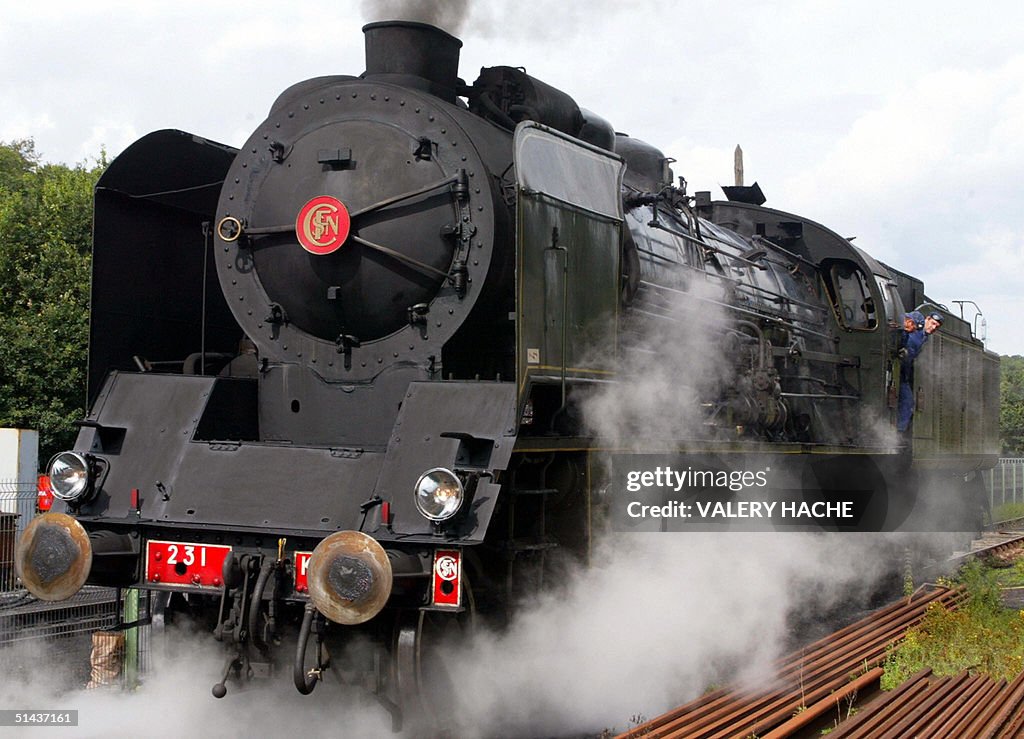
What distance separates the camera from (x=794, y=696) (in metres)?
6.00

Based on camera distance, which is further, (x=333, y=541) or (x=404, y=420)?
(x=404, y=420)

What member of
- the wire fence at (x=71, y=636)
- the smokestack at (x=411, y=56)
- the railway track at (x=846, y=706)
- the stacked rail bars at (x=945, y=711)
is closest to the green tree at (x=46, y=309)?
the wire fence at (x=71, y=636)

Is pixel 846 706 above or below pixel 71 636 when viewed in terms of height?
above

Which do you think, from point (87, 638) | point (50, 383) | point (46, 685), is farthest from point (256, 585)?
point (50, 383)

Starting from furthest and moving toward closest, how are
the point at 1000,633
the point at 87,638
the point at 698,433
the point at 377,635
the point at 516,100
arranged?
the point at 87,638
the point at 1000,633
the point at 698,433
the point at 516,100
the point at 377,635

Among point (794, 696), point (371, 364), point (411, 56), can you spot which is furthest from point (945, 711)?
point (411, 56)

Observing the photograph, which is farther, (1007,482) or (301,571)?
(1007,482)

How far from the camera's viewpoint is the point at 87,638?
30.5 ft

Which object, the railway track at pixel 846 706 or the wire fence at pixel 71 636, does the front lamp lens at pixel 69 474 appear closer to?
the wire fence at pixel 71 636

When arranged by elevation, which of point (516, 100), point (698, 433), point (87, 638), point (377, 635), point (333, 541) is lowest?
point (87, 638)

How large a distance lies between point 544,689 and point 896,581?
19.1 ft

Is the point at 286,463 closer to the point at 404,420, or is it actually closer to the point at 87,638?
the point at 404,420

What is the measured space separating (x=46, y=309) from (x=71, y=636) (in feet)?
34.2

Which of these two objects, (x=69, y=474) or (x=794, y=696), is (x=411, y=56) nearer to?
(x=69, y=474)
